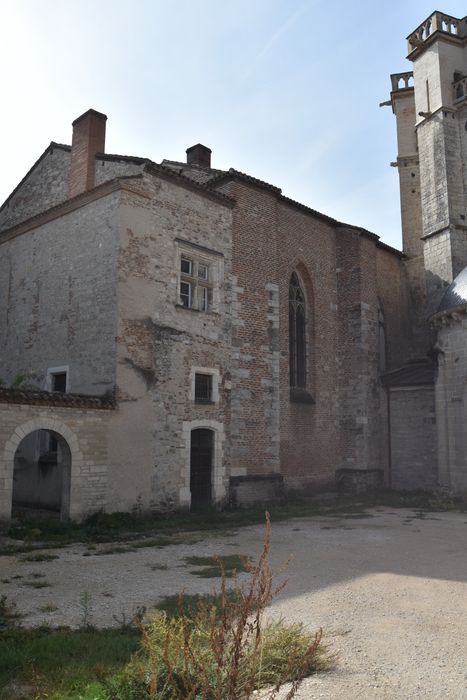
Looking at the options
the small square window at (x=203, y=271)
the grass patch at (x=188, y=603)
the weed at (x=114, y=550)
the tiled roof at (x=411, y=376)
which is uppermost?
the small square window at (x=203, y=271)

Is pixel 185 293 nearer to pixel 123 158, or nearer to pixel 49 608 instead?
pixel 123 158

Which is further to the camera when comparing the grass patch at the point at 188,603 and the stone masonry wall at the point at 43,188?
the stone masonry wall at the point at 43,188

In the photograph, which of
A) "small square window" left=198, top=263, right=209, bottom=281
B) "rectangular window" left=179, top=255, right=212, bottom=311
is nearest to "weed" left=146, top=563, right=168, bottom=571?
"rectangular window" left=179, top=255, right=212, bottom=311

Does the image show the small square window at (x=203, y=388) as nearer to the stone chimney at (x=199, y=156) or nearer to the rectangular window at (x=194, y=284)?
the rectangular window at (x=194, y=284)

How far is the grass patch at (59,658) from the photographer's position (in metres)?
3.96

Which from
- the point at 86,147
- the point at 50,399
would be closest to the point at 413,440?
the point at 50,399

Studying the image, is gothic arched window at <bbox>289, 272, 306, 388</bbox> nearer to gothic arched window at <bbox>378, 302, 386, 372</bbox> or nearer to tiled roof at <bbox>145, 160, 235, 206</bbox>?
tiled roof at <bbox>145, 160, 235, 206</bbox>

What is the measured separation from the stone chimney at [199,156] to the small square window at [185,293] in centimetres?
709

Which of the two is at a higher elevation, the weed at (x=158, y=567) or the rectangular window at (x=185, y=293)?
the rectangular window at (x=185, y=293)

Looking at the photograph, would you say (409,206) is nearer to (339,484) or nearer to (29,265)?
(339,484)

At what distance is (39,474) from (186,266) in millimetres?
6596

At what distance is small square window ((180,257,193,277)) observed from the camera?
14.7 meters

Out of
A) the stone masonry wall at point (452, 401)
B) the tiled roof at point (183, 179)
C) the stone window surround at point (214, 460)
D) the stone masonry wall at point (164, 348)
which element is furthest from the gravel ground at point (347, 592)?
the tiled roof at point (183, 179)

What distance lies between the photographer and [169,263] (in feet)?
46.4
